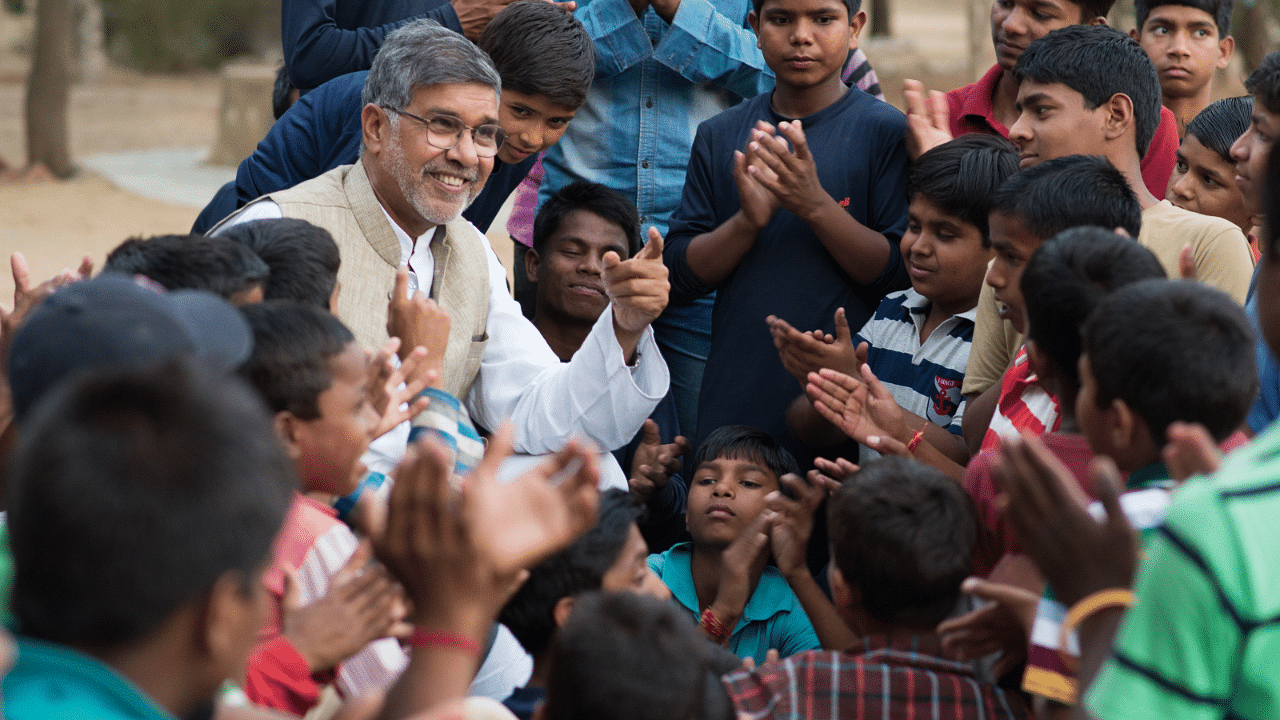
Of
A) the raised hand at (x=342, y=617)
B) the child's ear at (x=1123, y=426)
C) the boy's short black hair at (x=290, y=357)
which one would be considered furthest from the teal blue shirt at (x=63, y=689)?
the child's ear at (x=1123, y=426)

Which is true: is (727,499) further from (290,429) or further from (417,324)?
(290,429)

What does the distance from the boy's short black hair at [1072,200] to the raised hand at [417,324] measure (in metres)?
1.49

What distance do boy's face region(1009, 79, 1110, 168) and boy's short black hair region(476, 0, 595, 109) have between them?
59.5 inches

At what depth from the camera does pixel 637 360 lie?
12.1ft

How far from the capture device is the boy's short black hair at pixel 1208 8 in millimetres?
4844

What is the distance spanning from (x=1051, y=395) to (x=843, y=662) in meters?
0.95

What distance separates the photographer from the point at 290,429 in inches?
96.6

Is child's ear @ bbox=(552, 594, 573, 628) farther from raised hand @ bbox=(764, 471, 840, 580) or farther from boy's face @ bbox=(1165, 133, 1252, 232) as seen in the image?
boy's face @ bbox=(1165, 133, 1252, 232)

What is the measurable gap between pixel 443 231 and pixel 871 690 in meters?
2.17

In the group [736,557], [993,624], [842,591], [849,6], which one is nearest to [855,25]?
[849,6]

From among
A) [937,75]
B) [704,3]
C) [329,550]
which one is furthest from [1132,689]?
[937,75]

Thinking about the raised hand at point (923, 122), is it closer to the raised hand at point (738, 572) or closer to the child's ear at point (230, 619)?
the raised hand at point (738, 572)

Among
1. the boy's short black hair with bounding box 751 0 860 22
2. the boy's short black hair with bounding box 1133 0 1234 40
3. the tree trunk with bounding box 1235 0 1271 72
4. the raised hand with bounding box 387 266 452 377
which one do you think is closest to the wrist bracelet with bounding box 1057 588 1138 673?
the raised hand with bounding box 387 266 452 377

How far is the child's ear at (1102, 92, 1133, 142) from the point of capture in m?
3.56
